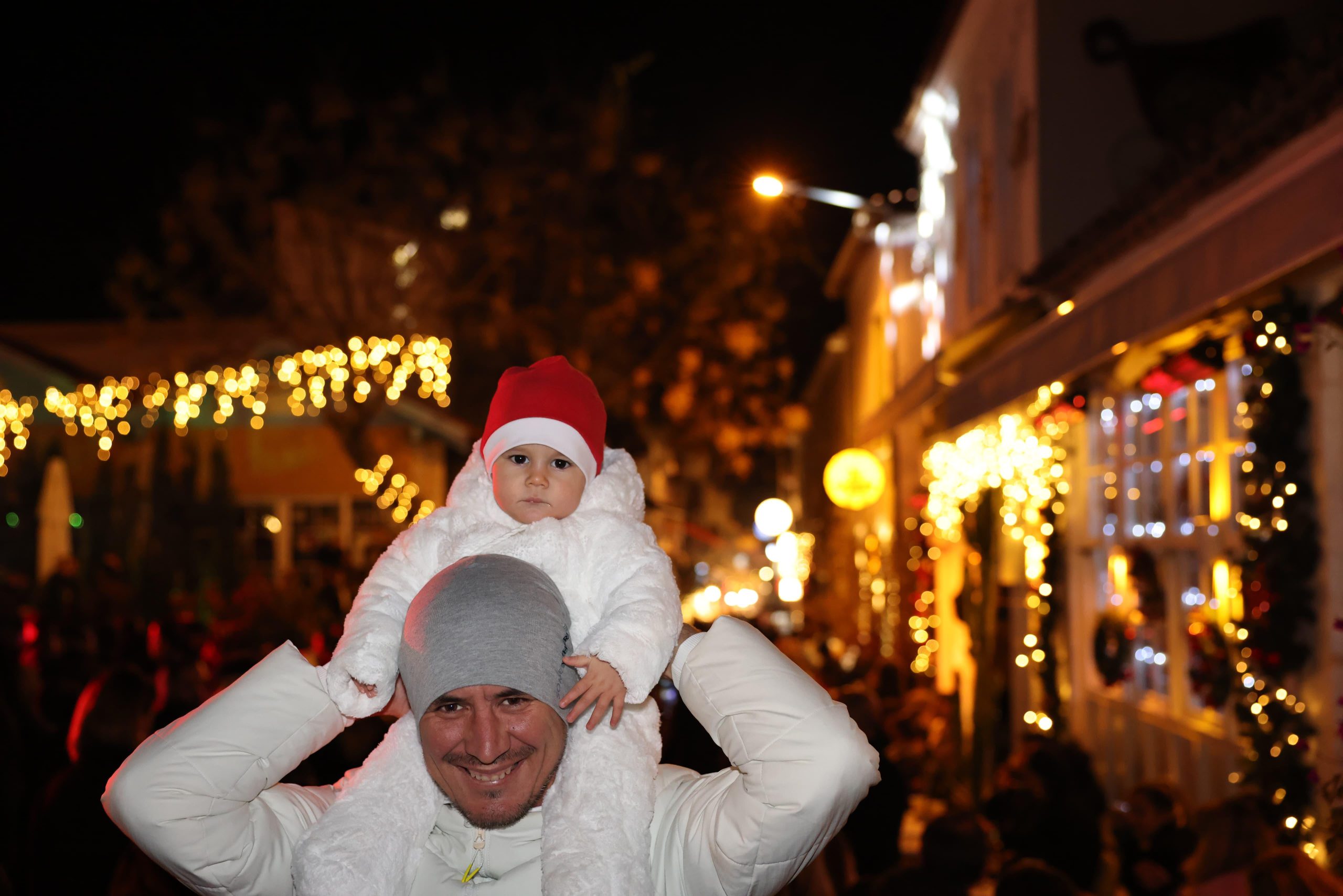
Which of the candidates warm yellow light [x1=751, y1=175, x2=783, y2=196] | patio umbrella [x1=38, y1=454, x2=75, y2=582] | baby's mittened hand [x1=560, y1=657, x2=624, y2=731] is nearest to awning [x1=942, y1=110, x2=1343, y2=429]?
baby's mittened hand [x1=560, y1=657, x2=624, y2=731]

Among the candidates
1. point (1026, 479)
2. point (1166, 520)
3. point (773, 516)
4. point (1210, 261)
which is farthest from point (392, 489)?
point (1210, 261)

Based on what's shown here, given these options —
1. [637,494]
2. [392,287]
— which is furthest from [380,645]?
[392,287]

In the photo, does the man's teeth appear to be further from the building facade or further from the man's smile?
the building facade

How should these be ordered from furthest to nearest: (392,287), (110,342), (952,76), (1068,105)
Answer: (110,342) < (392,287) < (952,76) < (1068,105)

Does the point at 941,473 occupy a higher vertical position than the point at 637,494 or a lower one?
higher

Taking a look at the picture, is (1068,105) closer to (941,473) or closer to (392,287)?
(941,473)

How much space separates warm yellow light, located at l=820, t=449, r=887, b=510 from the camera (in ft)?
52.0

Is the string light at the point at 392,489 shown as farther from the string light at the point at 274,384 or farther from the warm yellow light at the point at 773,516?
the warm yellow light at the point at 773,516

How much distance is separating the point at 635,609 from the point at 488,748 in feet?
1.34

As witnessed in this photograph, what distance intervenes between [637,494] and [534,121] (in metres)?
17.5

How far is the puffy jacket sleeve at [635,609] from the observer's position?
2.60 m

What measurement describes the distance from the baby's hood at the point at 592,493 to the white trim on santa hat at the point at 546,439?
53 mm

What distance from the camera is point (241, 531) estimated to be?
21.7 metres

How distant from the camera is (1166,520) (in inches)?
332
